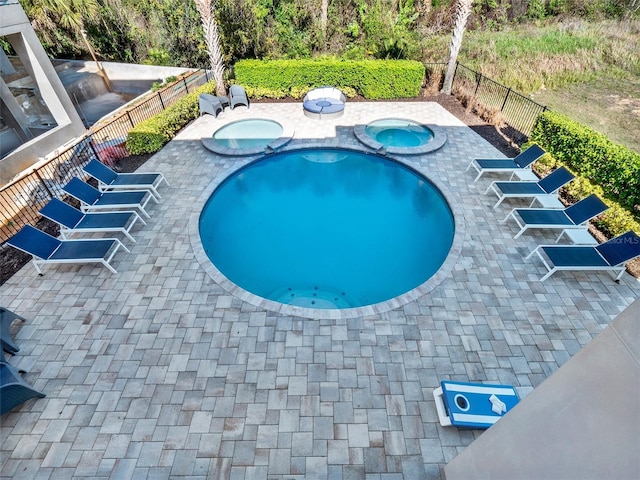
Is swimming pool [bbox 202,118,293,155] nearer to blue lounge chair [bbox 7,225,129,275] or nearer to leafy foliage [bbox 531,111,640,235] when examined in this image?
blue lounge chair [bbox 7,225,129,275]

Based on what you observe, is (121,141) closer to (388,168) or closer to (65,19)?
(388,168)

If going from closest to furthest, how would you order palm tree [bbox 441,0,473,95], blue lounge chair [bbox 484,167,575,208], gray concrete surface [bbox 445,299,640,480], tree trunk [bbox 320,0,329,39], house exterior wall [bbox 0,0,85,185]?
gray concrete surface [bbox 445,299,640,480] → blue lounge chair [bbox 484,167,575,208] → house exterior wall [bbox 0,0,85,185] → palm tree [bbox 441,0,473,95] → tree trunk [bbox 320,0,329,39]

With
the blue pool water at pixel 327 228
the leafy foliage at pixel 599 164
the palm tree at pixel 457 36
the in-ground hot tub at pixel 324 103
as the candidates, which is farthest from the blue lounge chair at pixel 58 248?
the palm tree at pixel 457 36

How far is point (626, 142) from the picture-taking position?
12172mm

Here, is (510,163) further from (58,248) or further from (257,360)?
(58,248)

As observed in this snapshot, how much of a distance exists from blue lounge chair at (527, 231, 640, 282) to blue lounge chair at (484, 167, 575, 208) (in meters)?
2.06

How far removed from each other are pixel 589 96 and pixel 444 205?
12665 mm

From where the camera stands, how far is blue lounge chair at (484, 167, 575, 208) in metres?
8.66

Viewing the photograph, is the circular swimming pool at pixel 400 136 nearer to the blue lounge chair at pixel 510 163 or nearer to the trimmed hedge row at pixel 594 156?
the blue lounge chair at pixel 510 163

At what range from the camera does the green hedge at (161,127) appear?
1123 cm

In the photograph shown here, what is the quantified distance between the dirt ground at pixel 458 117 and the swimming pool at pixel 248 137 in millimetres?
2637

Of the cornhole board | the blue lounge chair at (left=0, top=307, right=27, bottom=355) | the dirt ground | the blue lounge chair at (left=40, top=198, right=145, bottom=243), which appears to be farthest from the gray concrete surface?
the dirt ground

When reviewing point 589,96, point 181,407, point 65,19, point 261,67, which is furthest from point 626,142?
point 65,19

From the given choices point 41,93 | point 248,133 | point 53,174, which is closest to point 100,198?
point 53,174
